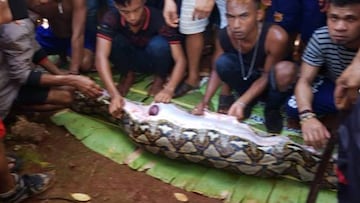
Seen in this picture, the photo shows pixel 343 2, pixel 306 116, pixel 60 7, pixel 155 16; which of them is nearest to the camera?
pixel 343 2

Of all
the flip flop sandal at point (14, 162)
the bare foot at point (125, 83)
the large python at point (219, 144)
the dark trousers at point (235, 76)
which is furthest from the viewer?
the bare foot at point (125, 83)

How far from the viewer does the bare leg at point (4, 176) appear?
10.7 feet

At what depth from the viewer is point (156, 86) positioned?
4512mm

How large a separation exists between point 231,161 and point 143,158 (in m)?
0.71

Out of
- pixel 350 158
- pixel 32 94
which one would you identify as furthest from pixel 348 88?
pixel 32 94

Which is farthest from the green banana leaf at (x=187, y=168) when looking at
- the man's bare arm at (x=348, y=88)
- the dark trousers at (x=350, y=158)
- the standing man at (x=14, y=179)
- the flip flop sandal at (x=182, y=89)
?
the dark trousers at (x=350, y=158)

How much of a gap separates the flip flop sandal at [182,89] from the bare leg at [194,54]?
34 millimetres

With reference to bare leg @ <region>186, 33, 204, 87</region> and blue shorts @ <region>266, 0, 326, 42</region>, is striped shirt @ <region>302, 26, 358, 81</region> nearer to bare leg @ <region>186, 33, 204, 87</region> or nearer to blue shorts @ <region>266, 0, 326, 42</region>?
blue shorts @ <region>266, 0, 326, 42</region>

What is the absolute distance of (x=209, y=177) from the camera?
3.73 m

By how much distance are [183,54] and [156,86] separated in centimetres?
36

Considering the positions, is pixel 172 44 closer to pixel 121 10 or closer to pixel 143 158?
pixel 121 10

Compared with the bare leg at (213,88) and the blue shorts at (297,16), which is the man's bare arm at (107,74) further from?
the blue shorts at (297,16)

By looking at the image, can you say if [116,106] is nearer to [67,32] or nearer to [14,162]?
[14,162]

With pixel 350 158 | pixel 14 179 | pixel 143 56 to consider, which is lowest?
pixel 14 179
